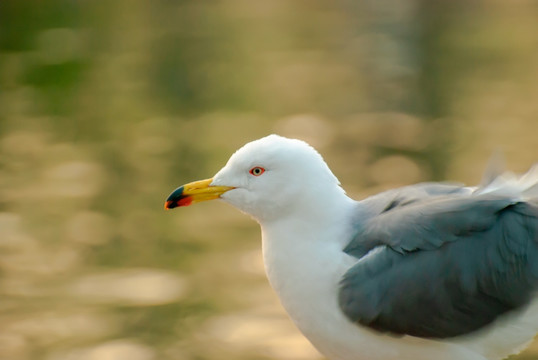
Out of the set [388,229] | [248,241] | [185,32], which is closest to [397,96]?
[248,241]

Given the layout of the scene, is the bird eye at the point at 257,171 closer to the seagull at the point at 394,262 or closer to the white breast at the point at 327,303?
the seagull at the point at 394,262

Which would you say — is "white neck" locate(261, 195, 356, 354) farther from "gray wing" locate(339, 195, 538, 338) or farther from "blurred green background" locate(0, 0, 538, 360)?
"blurred green background" locate(0, 0, 538, 360)

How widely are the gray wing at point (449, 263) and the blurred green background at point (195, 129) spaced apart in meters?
1.76

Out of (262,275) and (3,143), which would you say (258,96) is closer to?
(3,143)

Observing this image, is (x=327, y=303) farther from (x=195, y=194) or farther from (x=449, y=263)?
(x=195, y=194)

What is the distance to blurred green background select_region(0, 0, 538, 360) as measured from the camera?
5465 mm

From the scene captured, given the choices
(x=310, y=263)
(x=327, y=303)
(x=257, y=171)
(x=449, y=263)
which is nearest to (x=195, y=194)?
(x=257, y=171)

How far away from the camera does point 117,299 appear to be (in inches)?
221

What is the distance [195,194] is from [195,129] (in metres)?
5.83

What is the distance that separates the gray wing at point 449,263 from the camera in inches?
A: 122

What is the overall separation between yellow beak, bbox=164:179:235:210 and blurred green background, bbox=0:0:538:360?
1797mm

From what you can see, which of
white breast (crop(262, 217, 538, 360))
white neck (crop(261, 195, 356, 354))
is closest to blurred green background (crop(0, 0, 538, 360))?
white breast (crop(262, 217, 538, 360))

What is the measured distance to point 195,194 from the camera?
3.26 metres

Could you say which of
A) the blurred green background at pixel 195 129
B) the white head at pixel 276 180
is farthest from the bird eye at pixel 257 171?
the blurred green background at pixel 195 129
